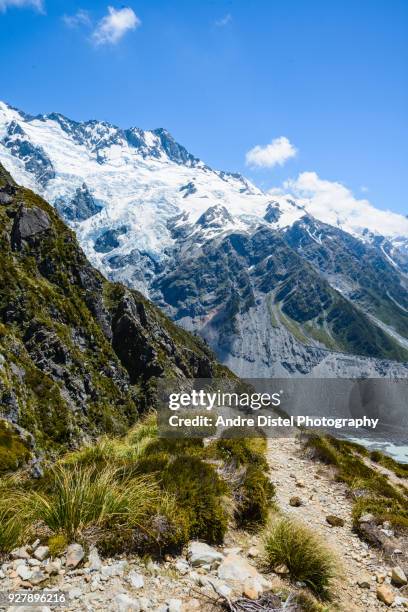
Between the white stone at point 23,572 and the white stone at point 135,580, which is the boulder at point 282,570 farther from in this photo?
the white stone at point 23,572

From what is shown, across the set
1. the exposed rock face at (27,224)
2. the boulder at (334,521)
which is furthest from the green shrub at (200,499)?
the exposed rock face at (27,224)

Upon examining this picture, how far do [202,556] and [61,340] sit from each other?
74413 mm

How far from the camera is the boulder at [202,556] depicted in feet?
27.0

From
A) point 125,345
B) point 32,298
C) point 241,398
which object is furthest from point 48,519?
point 125,345

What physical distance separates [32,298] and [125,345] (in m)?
39.1

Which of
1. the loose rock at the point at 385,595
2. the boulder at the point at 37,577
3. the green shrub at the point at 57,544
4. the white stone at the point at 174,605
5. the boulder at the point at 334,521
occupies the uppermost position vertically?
the green shrub at the point at 57,544

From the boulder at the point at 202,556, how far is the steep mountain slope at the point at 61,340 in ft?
127

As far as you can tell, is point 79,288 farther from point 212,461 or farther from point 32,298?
point 212,461

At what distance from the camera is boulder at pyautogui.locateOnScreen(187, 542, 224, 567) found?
8.23 metres

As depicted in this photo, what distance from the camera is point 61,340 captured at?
3063 inches

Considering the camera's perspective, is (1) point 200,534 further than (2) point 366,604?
Yes

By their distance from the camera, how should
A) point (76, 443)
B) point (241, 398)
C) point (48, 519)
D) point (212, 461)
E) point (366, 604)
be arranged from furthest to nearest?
point (76, 443), point (241, 398), point (212, 461), point (366, 604), point (48, 519)

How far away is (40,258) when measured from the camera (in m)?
95.7

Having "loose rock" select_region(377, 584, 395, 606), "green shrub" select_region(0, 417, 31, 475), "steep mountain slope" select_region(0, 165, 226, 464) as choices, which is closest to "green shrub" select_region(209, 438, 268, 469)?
"loose rock" select_region(377, 584, 395, 606)
